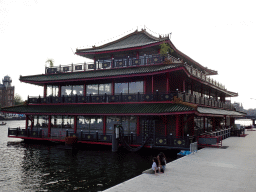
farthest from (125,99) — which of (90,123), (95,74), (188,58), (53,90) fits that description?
(188,58)

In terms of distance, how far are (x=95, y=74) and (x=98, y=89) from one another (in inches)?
88.3

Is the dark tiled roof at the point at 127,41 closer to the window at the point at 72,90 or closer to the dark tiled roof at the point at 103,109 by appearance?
the window at the point at 72,90

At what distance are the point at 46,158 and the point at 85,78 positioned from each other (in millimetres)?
11640

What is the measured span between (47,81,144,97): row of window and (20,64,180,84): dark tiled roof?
1748 mm

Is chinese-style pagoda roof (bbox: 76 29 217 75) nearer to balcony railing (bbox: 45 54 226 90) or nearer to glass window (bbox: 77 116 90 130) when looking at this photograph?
balcony railing (bbox: 45 54 226 90)

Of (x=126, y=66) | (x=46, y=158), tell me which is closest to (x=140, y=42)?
(x=126, y=66)

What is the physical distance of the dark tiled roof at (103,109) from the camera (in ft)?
78.0

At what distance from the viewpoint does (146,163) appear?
20.1 meters

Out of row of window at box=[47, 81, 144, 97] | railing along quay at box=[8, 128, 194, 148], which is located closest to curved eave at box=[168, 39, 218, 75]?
row of window at box=[47, 81, 144, 97]

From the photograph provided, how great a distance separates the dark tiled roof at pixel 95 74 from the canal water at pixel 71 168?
30.1ft

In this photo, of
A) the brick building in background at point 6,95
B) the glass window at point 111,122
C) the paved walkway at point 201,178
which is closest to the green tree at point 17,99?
the brick building in background at point 6,95

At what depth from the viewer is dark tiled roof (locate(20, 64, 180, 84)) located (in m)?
26.7

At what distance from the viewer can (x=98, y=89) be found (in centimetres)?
3180

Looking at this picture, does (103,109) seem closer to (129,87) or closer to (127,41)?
(129,87)
